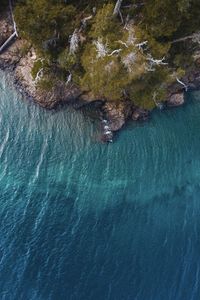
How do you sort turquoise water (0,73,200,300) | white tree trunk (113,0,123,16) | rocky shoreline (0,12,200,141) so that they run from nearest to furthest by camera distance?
white tree trunk (113,0,123,16) → turquoise water (0,73,200,300) → rocky shoreline (0,12,200,141)

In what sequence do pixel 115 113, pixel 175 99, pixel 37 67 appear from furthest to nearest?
pixel 175 99 < pixel 115 113 < pixel 37 67

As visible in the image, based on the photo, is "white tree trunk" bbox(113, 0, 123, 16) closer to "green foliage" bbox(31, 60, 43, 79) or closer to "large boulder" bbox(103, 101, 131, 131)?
"green foliage" bbox(31, 60, 43, 79)

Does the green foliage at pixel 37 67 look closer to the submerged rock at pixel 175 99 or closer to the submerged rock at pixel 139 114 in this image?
the submerged rock at pixel 139 114

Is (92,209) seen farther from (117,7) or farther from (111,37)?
(117,7)

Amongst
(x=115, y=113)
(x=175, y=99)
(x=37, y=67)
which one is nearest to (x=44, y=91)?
(x=37, y=67)

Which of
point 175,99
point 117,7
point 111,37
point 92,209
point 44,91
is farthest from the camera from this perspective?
point 175,99

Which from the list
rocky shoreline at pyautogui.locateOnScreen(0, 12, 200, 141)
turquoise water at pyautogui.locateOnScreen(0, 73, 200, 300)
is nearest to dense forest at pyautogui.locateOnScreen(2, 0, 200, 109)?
rocky shoreline at pyautogui.locateOnScreen(0, 12, 200, 141)

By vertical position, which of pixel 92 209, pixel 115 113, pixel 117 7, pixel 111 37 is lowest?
pixel 92 209
